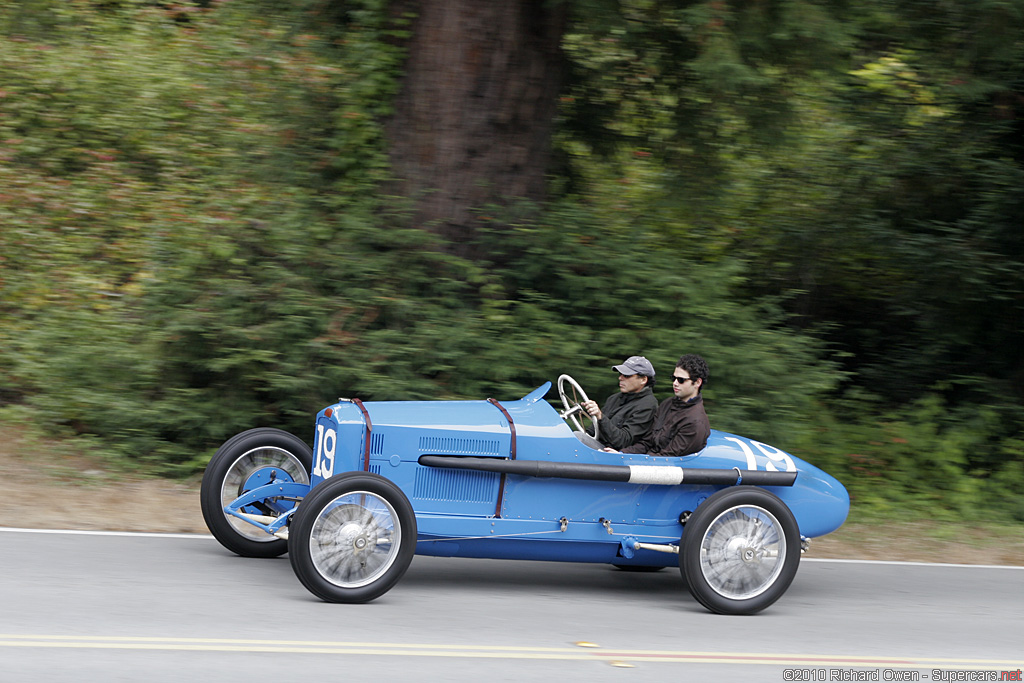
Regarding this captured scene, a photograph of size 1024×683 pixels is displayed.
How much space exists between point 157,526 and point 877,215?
375 inches

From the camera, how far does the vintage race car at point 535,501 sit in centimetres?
635

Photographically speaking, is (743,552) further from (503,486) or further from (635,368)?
(503,486)

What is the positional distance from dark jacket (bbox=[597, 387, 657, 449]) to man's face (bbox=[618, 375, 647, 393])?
1.3 inches

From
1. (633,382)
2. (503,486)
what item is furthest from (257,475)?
(633,382)

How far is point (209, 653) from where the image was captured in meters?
5.00

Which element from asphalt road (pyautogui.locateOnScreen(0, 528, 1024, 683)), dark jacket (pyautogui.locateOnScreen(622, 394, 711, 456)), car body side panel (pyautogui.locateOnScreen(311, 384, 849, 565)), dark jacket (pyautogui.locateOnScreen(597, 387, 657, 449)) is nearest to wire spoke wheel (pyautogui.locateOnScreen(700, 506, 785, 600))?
asphalt road (pyautogui.locateOnScreen(0, 528, 1024, 683))

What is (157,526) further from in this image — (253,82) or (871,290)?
(871,290)

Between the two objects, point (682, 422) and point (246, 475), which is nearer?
point (682, 422)

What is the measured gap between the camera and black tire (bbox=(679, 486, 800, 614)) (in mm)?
6383

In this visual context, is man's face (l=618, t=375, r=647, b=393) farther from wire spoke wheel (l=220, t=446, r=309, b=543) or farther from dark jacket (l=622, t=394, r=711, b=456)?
wire spoke wheel (l=220, t=446, r=309, b=543)

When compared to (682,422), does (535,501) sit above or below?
below

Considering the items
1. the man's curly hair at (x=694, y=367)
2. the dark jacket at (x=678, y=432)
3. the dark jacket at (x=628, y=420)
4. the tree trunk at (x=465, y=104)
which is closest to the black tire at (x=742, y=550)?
the dark jacket at (x=678, y=432)

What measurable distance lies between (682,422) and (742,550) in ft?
3.00

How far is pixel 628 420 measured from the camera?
7078 mm
